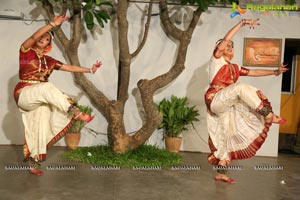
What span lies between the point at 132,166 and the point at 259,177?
1.40 metres

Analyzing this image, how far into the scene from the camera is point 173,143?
16.0 feet

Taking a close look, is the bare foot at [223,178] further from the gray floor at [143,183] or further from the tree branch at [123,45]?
the tree branch at [123,45]

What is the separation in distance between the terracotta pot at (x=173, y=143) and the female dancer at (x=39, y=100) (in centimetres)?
181

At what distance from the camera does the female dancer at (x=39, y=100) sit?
3.15 metres

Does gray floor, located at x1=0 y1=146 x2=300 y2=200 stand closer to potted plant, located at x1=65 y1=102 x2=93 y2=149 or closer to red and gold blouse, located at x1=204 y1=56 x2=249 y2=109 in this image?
potted plant, located at x1=65 y1=102 x2=93 y2=149

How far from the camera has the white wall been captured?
5031mm

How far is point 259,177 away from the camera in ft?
12.6

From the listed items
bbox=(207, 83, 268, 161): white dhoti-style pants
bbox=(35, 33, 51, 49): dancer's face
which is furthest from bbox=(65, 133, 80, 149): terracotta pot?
bbox=(207, 83, 268, 161): white dhoti-style pants

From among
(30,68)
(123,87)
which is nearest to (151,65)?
(123,87)

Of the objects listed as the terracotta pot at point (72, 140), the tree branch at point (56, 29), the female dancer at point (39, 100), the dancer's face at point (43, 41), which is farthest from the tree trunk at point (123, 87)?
the dancer's face at point (43, 41)

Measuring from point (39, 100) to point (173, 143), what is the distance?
222cm

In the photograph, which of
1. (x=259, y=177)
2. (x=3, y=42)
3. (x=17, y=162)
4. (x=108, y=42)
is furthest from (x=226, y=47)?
(x=3, y=42)

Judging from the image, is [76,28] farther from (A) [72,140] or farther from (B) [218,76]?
(B) [218,76]

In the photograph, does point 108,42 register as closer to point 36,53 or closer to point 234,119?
point 36,53
